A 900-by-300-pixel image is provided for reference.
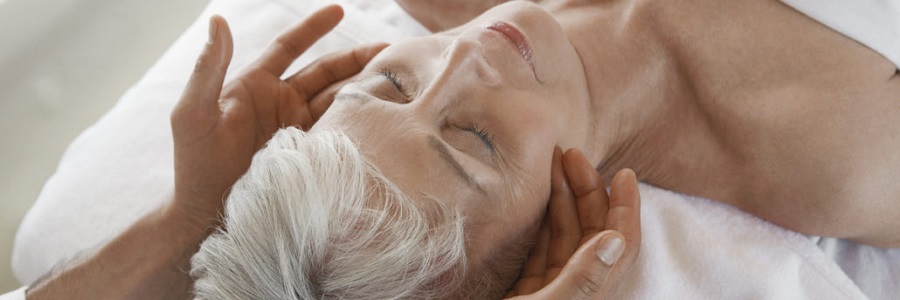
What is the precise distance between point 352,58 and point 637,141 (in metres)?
0.52

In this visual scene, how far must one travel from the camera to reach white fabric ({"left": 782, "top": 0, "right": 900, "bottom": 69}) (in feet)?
3.65

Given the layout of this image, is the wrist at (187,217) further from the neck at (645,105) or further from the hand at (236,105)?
the neck at (645,105)

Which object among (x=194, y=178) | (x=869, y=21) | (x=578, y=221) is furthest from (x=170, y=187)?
(x=869, y=21)

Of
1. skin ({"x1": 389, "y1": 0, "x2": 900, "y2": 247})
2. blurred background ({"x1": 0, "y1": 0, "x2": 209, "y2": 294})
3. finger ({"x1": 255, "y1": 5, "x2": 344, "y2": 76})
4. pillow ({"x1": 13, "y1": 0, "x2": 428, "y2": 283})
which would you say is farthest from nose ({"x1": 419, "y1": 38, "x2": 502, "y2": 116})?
blurred background ({"x1": 0, "y1": 0, "x2": 209, "y2": 294})

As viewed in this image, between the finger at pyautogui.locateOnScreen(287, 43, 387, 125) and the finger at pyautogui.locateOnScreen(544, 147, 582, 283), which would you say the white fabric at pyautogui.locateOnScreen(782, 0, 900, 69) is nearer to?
the finger at pyautogui.locateOnScreen(544, 147, 582, 283)

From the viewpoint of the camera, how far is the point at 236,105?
3.96 feet

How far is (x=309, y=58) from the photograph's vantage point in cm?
150

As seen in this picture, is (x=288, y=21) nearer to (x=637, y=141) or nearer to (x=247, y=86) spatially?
(x=247, y=86)

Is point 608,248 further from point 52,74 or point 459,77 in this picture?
point 52,74

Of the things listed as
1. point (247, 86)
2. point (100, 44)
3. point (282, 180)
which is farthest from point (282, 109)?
point (100, 44)

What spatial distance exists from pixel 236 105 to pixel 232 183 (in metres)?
0.13

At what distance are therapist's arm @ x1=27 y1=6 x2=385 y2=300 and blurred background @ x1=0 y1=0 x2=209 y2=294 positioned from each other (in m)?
0.43

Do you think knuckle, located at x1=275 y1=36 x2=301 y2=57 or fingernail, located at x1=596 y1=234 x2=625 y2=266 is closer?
fingernail, located at x1=596 y1=234 x2=625 y2=266

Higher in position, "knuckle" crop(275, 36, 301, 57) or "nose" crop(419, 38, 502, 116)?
"nose" crop(419, 38, 502, 116)
